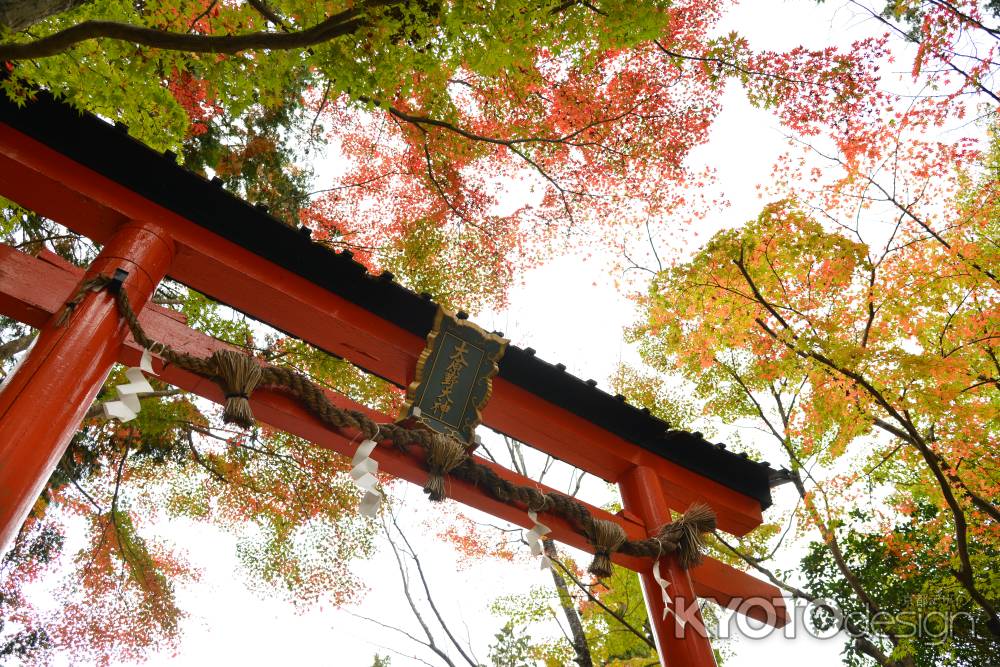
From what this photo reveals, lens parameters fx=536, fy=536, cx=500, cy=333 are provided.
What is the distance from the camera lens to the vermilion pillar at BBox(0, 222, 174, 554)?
2.22 metres

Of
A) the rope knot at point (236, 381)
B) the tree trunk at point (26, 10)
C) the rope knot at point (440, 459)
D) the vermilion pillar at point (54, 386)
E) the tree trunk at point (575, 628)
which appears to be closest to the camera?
the vermilion pillar at point (54, 386)

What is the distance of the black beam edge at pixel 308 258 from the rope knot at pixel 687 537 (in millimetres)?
963

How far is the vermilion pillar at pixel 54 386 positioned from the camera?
7.30ft

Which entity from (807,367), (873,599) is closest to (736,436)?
(873,599)

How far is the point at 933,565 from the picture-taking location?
23.6 feet

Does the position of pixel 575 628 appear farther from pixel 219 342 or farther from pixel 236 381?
pixel 236 381

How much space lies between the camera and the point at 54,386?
8.07 ft

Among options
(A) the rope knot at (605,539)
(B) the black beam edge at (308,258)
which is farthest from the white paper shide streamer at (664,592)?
(B) the black beam edge at (308,258)

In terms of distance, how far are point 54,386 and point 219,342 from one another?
3.75 feet

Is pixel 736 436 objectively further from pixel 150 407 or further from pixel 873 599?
pixel 150 407

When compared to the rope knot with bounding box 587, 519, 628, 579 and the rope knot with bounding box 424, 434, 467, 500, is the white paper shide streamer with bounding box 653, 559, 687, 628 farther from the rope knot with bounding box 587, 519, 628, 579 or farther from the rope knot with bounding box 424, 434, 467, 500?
the rope knot with bounding box 424, 434, 467, 500

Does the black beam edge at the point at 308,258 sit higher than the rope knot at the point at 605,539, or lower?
higher

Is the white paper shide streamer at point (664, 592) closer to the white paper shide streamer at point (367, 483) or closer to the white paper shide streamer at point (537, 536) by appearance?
the white paper shide streamer at point (537, 536)

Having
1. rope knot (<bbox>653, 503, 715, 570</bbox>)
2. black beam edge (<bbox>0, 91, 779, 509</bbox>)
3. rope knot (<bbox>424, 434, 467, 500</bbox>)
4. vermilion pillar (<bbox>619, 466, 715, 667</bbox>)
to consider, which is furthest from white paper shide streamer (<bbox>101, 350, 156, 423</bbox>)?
vermilion pillar (<bbox>619, 466, 715, 667</bbox>)
